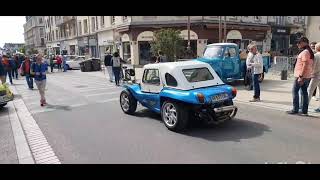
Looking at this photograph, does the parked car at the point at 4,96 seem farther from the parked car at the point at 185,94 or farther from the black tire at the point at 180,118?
the black tire at the point at 180,118

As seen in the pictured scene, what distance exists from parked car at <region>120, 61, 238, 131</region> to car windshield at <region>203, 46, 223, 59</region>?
18.9ft

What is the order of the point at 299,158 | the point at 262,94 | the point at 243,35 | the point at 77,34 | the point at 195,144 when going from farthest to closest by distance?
the point at 77,34 < the point at 243,35 < the point at 262,94 < the point at 195,144 < the point at 299,158

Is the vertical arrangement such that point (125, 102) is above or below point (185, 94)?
below

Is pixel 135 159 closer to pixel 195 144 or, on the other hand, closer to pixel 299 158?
pixel 195 144

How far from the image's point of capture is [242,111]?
8.08 m

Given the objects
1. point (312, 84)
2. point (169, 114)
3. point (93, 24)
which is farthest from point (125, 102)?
point (93, 24)

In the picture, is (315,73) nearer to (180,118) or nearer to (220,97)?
(220,97)

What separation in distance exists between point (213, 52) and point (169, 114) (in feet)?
22.9

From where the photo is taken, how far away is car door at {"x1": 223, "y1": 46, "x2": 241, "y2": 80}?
12.5m

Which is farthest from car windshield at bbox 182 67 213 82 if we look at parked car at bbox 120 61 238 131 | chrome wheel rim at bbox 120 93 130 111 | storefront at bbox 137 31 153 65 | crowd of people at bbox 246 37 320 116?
storefront at bbox 137 31 153 65

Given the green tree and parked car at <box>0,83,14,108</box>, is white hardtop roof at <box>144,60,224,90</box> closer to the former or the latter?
parked car at <box>0,83,14,108</box>

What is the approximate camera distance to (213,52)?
1283 cm
